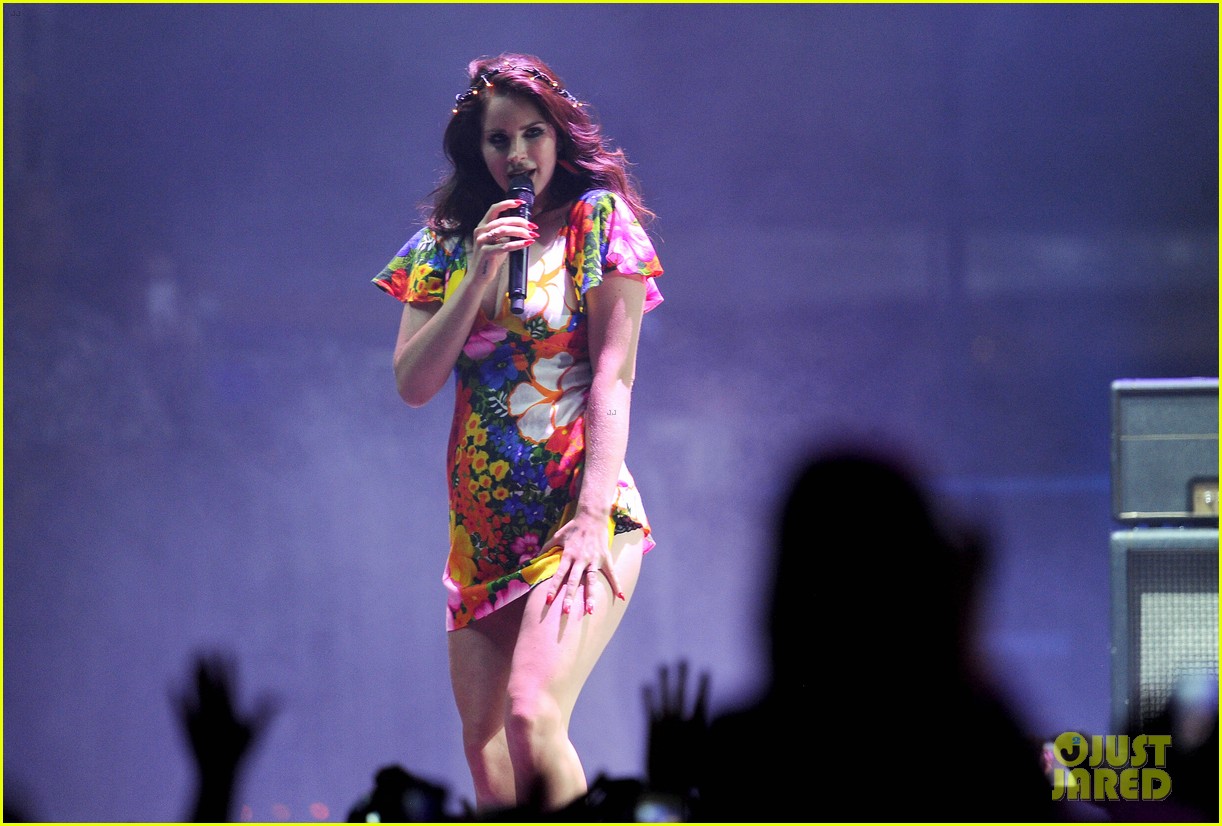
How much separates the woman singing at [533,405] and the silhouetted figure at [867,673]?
788 millimetres

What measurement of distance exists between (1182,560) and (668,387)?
131 centimetres

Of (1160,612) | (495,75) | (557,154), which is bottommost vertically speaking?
(1160,612)

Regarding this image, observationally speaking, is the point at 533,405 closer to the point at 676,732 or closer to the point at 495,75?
the point at 495,75

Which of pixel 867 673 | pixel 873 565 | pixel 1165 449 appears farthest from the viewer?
pixel 873 565

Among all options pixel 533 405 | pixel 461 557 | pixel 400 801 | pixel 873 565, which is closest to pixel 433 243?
pixel 533 405

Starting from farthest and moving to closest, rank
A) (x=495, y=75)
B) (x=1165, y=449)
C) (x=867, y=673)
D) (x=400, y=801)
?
(x=867, y=673) < (x=400, y=801) < (x=1165, y=449) < (x=495, y=75)

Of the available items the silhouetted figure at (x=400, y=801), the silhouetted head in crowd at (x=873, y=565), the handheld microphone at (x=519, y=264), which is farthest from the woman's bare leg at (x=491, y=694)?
the silhouetted head in crowd at (x=873, y=565)

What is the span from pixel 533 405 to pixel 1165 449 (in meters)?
1.46

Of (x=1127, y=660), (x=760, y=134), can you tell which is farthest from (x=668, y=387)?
(x=1127, y=660)

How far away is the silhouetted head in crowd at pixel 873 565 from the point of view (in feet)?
10.1

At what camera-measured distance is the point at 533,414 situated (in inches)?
82.9

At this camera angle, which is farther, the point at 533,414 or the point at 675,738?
the point at 675,738

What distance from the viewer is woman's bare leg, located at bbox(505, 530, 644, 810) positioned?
1.92 m

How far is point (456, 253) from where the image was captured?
7.22 feet
